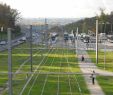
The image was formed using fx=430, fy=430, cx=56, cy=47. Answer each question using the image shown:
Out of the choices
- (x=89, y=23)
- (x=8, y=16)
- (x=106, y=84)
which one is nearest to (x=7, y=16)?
(x=8, y=16)

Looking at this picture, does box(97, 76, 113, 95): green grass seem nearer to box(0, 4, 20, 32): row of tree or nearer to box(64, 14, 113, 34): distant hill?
box(0, 4, 20, 32): row of tree

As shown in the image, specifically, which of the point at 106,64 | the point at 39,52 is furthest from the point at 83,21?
the point at 106,64

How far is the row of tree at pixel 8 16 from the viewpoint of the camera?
47438mm

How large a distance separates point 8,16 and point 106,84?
34.6 metres

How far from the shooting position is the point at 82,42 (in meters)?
52.2

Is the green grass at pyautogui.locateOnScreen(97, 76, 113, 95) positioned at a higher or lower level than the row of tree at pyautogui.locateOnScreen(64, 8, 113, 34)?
lower

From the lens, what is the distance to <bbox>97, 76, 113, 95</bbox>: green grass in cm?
1678

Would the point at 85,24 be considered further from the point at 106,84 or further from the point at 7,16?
the point at 106,84

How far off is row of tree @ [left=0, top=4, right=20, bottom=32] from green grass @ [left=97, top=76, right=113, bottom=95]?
26.1m

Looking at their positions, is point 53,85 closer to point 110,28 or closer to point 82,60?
point 82,60

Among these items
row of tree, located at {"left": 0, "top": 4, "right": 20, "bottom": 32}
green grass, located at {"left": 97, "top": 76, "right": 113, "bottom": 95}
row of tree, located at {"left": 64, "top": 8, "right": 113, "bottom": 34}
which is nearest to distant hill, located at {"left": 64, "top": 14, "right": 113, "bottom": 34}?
row of tree, located at {"left": 64, "top": 8, "right": 113, "bottom": 34}

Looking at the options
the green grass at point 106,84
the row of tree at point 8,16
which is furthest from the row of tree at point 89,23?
the green grass at point 106,84

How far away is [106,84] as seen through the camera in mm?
18688

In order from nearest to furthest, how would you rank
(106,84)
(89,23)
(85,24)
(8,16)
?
(106,84) → (8,16) → (85,24) → (89,23)
